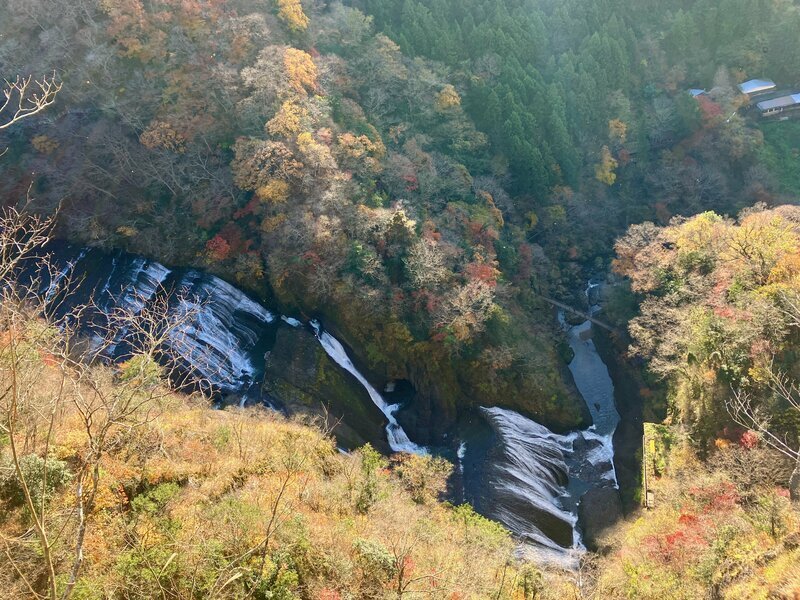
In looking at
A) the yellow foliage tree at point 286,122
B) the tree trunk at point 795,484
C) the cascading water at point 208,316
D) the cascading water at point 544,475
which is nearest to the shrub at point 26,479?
the cascading water at point 208,316

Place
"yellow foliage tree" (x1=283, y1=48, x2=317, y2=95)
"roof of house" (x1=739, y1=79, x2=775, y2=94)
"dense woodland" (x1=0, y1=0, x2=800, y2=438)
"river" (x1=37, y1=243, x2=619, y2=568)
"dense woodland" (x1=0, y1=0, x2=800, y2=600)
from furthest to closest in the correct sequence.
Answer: "roof of house" (x1=739, y1=79, x2=775, y2=94) → "yellow foliage tree" (x1=283, y1=48, x2=317, y2=95) → "dense woodland" (x1=0, y1=0, x2=800, y2=438) → "river" (x1=37, y1=243, x2=619, y2=568) → "dense woodland" (x1=0, y1=0, x2=800, y2=600)

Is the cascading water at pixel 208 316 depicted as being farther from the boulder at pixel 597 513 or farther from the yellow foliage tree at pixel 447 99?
the yellow foliage tree at pixel 447 99

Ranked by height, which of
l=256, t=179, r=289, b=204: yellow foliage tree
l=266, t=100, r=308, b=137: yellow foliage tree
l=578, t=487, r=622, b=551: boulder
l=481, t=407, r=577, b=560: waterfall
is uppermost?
l=266, t=100, r=308, b=137: yellow foliage tree

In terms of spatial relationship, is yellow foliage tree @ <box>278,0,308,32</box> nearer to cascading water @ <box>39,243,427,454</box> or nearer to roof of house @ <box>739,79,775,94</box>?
cascading water @ <box>39,243,427,454</box>

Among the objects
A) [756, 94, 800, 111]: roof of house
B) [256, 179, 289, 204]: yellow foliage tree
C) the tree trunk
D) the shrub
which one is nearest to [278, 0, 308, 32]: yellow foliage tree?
[256, 179, 289, 204]: yellow foliage tree

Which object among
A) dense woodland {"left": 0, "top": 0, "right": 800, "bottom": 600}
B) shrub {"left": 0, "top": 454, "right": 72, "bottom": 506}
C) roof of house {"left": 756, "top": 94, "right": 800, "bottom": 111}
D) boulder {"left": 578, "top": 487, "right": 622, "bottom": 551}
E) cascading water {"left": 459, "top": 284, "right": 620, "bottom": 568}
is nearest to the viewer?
shrub {"left": 0, "top": 454, "right": 72, "bottom": 506}

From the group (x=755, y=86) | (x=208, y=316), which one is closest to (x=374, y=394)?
(x=208, y=316)
